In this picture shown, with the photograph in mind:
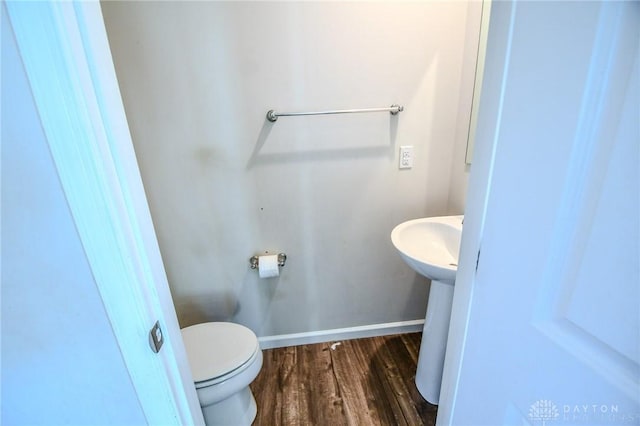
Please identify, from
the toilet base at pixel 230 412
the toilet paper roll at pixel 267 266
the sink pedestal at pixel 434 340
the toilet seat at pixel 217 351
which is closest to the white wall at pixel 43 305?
the toilet seat at pixel 217 351

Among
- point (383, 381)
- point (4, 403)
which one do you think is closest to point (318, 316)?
point (383, 381)

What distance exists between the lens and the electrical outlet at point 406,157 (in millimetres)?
1522

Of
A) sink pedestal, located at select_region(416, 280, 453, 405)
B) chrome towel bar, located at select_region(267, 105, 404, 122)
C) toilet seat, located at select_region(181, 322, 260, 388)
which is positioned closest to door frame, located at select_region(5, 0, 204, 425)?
toilet seat, located at select_region(181, 322, 260, 388)

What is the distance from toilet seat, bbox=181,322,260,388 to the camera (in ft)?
3.80

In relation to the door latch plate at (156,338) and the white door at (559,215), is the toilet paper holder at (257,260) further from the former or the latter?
the white door at (559,215)

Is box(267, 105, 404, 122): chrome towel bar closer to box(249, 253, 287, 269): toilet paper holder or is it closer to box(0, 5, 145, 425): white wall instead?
box(249, 253, 287, 269): toilet paper holder

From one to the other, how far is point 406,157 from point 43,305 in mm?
1479

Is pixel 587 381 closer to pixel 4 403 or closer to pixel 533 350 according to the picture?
pixel 533 350

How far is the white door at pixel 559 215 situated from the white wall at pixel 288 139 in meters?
0.93

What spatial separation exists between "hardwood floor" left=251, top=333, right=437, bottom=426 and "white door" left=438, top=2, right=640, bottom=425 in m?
0.96

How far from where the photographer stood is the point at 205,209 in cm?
151

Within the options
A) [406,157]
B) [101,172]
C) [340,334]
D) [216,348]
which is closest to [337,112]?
[406,157]

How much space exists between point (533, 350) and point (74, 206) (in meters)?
0.82

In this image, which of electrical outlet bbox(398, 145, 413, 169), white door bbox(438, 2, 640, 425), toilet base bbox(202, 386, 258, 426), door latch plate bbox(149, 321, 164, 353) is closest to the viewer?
white door bbox(438, 2, 640, 425)
